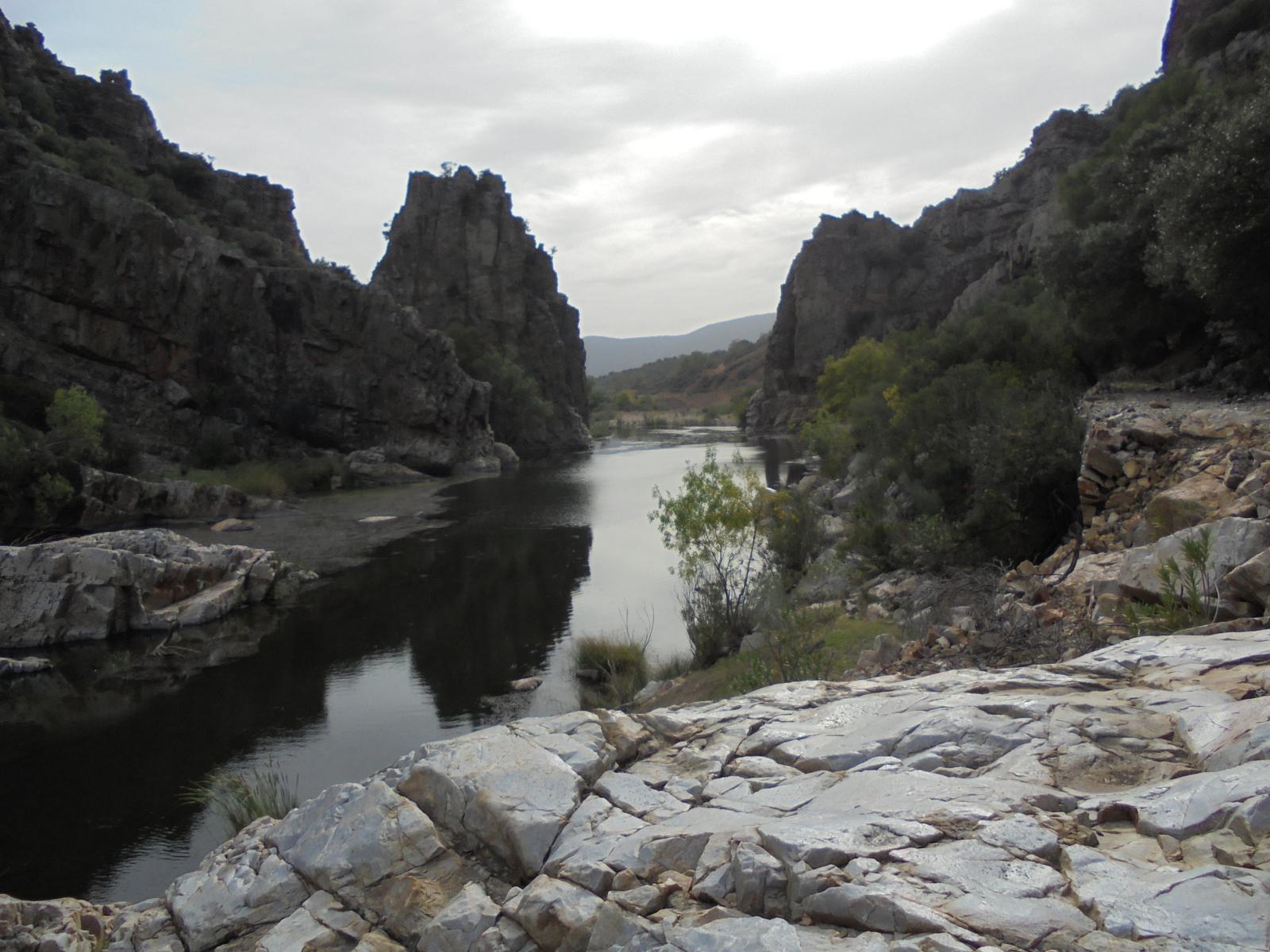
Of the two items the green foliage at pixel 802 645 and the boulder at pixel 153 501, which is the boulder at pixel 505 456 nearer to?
the boulder at pixel 153 501

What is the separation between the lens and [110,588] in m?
23.0

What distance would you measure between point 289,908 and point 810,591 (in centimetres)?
1633

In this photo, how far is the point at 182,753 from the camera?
16234 millimetres

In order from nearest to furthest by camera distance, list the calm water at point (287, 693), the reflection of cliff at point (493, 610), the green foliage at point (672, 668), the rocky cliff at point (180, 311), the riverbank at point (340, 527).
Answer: the calm water at point (287, 693)
the green foliage at point (672, 668)
the reflection of cliff at point (493, 610)
the riverbank at point (340, 527)
the rocky cliff at point (180, 311)

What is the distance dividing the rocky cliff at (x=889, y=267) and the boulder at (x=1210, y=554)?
73.6 metres

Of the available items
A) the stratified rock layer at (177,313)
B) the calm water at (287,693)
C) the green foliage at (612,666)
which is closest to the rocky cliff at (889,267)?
the stratified rock layer at (177,313)

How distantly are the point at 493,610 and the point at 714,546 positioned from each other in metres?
9.02

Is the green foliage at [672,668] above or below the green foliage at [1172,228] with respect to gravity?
below

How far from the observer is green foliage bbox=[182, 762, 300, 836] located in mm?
12539

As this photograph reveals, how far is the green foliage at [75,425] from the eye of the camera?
36.5 m

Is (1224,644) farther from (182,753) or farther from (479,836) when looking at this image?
(182,753)

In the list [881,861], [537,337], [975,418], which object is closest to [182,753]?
[881,861]

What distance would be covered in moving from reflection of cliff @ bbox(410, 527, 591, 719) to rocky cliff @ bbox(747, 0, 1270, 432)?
58349 mm

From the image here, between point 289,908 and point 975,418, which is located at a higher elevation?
point 975,418
